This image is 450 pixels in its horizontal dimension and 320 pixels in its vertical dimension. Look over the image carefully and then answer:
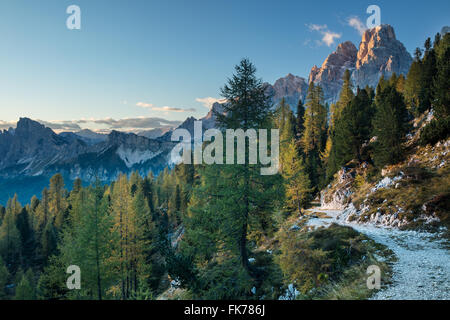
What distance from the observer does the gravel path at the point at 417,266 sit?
760 centimetres

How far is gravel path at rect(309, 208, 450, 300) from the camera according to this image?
7.60 m

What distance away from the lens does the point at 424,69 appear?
36531 millimetres

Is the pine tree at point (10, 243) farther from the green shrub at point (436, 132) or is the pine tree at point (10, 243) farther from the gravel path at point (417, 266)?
the green shrub at point (436, 132)

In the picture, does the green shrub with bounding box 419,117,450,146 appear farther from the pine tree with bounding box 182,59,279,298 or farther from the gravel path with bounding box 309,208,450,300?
the pine tree with bounding box 182,59,279,298

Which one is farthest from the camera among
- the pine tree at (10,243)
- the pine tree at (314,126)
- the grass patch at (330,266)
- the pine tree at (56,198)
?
the pine tree at (56,198)

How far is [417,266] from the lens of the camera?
9641 millimetres

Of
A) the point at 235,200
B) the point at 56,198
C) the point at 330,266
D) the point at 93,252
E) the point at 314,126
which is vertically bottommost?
the point at 56,198

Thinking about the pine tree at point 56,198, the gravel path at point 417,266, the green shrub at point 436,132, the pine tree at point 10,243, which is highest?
the green shrub at point 436,132

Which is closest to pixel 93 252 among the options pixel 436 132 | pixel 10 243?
pixel 436 132

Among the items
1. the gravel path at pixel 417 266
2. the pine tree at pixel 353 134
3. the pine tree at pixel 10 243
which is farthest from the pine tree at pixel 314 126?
the pine tree at pixel 10 243

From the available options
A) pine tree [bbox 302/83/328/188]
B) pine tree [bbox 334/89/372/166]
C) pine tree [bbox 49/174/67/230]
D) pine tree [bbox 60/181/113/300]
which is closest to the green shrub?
pine tree [bbox 334/89/372/166]

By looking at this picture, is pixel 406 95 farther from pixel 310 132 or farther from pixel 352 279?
pixel 352 279

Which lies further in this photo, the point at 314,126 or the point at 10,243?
the point at 314,126

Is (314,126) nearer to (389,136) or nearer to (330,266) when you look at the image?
(389,136)
